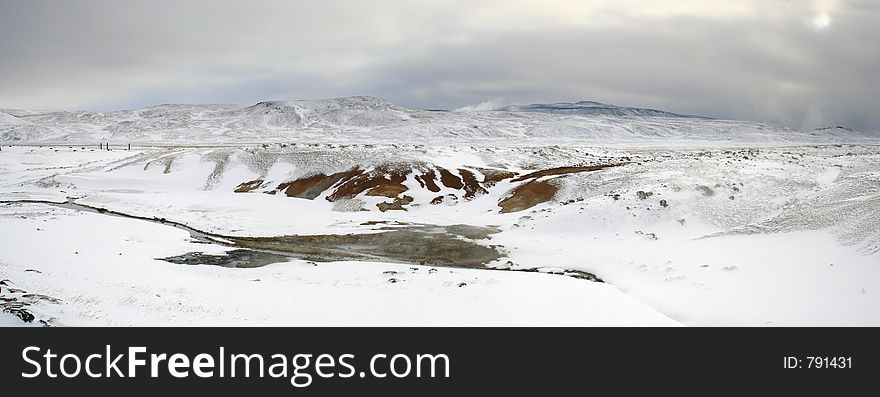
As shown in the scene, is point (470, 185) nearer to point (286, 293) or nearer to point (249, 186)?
point (249, 186)

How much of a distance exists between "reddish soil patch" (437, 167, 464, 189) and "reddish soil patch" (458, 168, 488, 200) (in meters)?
0.54

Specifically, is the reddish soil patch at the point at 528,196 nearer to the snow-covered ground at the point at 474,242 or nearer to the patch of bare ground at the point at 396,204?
the snow-covered ground at the point at 474,242

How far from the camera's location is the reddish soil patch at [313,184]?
49.1m

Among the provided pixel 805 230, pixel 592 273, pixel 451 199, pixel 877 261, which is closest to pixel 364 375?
pixel 592 273

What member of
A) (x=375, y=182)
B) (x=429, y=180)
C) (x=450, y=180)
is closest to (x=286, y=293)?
(x=375, y=182)

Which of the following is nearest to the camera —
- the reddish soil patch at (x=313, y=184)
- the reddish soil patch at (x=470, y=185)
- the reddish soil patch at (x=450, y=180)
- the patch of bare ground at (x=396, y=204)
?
the patch of bare ground at (x=396, y=204)

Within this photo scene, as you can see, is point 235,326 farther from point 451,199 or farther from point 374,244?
point 451,199

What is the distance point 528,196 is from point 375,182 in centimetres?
1407

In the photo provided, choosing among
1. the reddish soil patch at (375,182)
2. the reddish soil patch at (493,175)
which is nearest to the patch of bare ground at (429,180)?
the reddish soil patch at (375,182)

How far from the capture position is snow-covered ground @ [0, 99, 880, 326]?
15.4 metres

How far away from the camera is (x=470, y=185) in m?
48.2

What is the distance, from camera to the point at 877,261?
61.4 feet

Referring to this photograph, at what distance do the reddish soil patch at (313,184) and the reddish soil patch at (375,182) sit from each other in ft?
4.42

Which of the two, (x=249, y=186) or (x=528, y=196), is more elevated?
(x=249, y=186)
